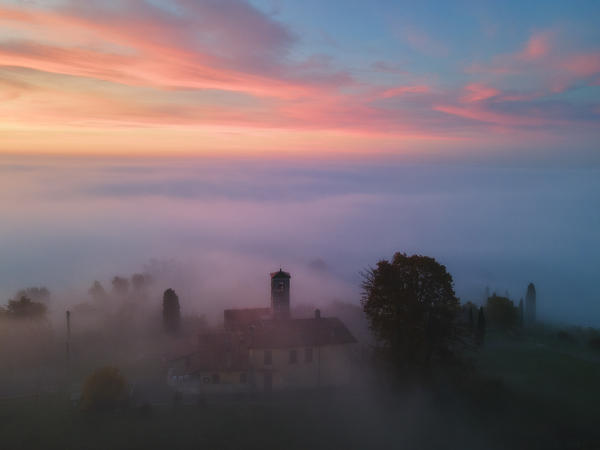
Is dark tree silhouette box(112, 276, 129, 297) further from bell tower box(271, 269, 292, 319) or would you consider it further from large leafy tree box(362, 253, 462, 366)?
large leafy tree box(362, 253, 462, 366)

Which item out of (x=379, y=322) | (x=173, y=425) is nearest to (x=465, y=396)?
(x=379, y=322)

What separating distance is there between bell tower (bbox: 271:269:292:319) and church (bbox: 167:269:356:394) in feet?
8.59

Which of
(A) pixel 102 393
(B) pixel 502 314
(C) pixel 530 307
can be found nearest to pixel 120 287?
(A) pixel 102 393

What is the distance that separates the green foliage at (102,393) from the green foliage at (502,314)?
4377 cm

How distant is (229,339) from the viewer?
40.4 metres

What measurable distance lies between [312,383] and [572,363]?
76.5 ft

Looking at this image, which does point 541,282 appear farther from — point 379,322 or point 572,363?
point 379,322

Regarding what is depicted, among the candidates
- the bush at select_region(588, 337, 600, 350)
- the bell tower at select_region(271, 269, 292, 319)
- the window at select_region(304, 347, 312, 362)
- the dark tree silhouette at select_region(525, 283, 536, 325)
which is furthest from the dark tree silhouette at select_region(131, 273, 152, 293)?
the bush at select_region(588, 337, 600, 350)

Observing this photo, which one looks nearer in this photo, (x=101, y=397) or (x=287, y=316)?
(x=101, y=397)

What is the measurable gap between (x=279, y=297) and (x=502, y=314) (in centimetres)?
3046

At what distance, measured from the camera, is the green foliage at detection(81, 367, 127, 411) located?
3247cm

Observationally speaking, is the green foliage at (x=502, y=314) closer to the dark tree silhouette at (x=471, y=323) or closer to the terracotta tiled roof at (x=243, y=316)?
the dark tree silhouette at (x=471, y=323)

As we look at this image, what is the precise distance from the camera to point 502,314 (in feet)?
185

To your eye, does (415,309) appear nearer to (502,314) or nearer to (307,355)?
(307,355)
